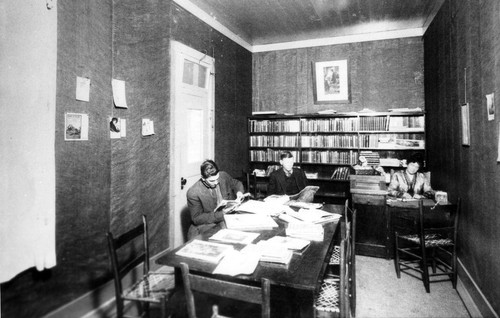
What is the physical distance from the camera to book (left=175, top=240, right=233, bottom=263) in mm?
1832

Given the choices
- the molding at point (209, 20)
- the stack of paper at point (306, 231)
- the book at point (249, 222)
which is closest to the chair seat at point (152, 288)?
the book at point (249, 222)

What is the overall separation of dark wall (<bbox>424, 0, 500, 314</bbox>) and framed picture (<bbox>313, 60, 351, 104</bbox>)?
5.42 ft

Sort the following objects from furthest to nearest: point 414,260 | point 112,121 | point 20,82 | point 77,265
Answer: point 414,260 → point 112,121 → point 77,265 → point 20,82

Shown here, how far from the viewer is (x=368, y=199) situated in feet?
13.0

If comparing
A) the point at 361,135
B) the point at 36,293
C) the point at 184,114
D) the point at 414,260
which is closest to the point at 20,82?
the point at 36,293

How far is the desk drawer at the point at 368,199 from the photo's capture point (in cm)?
393

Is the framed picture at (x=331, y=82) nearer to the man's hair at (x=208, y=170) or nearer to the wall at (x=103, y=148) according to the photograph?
the wall at (x=103, y=148)

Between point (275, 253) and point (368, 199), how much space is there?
8.34 ft

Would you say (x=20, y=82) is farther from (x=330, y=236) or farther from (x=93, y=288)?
(x=330, y=236)

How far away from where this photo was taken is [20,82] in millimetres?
2043

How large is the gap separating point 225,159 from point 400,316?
331cm

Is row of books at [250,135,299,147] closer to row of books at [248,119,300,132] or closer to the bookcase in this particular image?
the bookcase

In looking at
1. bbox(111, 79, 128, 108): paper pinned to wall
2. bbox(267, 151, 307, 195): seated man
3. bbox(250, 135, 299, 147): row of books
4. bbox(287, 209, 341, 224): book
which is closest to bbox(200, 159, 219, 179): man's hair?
bbox(287, 209, 341, 224): book

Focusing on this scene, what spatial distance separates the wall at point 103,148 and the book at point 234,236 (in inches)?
50.6
